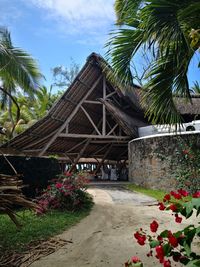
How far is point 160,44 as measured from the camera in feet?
10.7

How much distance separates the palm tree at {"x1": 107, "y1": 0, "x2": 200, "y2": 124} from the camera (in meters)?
3.03

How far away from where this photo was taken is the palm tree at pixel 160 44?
3.03 m

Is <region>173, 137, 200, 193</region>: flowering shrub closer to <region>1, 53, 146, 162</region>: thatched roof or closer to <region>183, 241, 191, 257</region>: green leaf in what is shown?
<region>1, 53, 146, 162</region>: thatched roof

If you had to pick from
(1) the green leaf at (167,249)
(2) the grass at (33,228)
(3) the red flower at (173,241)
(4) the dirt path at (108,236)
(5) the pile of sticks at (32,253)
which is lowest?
(4) the dirt path at (108,236)

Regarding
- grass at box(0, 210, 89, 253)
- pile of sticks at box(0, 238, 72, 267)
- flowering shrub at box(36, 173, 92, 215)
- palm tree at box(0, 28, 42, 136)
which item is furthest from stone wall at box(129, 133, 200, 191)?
pile of sticks at box(0, 238, 72, 267)

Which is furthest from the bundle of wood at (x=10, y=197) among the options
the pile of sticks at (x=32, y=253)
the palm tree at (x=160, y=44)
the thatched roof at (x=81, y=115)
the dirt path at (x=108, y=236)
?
the thatched roof at (x=81, y=115)

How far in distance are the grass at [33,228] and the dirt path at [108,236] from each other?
234 mm

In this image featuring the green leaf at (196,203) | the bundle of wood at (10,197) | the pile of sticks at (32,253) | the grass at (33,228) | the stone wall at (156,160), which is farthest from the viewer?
the stone wall at (156,160)

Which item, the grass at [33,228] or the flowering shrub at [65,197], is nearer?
the grass at [33,228]

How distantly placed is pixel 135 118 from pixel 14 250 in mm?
12119

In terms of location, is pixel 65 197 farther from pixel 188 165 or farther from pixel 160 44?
pixel 160 44

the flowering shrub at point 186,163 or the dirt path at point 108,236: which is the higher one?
the flowering shrub at point 186,163

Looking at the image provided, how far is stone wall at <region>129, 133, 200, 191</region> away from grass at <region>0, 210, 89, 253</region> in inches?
149

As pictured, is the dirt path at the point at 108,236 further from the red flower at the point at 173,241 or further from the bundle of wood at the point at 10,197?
the red flower at the point at 173,241
